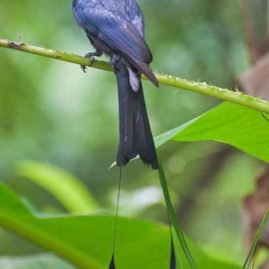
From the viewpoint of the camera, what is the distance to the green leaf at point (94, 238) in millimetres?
2141

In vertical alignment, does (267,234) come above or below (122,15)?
below

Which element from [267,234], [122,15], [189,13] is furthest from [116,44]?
[189,13]

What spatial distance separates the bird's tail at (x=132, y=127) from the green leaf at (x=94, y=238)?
0.46m

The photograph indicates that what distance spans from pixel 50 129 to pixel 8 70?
354 millimetres

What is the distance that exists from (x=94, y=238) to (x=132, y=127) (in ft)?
2.24

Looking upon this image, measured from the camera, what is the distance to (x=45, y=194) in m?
4.25

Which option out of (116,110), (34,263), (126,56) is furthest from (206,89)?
(116,110)

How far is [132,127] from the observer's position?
5.30 feet

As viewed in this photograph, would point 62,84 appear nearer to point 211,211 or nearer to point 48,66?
point 48,66

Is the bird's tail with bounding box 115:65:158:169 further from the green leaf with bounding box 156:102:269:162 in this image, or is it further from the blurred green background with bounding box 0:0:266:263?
the blurred green background with bounding box 0:0:266:263

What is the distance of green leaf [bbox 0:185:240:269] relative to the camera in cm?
214

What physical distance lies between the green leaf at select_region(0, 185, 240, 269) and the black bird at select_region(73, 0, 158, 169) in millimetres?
426

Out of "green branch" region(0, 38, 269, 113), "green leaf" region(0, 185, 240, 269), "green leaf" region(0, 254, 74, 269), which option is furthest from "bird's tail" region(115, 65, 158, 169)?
"green leaf" region(0, 254, 74, 269)

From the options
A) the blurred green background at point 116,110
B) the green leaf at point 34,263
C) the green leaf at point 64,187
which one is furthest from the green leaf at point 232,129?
the blurred green background at point 116,110
